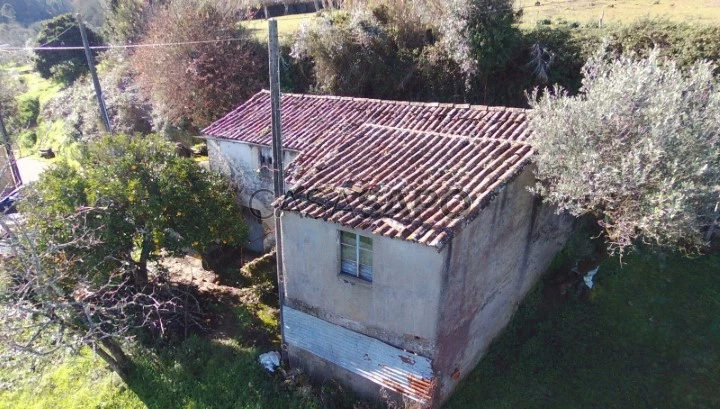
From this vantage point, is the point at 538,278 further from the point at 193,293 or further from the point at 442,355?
the point at 193,293

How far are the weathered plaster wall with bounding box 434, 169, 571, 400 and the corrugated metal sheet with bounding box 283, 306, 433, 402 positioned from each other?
1.92 ft

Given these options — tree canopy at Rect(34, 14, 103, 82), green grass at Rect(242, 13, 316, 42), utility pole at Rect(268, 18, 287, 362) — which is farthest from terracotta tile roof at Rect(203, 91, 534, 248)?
tree canopy at Rect(34, 14, 103, 82)

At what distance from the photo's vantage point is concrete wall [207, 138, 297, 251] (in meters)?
17.3

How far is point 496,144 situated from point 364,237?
13.9 feet

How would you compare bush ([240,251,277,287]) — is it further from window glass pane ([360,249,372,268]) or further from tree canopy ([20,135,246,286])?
window glass pane ([360,249,372,268])

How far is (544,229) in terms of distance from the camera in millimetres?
13523

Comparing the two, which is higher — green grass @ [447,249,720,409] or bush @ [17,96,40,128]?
green grass @ [447,249,720,409]

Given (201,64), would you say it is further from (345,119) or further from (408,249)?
(408,249)

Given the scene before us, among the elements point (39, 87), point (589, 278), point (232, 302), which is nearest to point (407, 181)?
point (589, 278)

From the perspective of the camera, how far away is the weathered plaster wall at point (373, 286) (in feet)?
31.4

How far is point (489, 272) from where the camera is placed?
37.6ft

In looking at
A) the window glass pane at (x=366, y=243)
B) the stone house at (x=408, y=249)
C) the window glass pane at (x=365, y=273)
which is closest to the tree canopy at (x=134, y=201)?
Answer: the stone house at (x=408, y=249)

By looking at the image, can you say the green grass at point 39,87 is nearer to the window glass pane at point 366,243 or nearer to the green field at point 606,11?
the green field at point 606,11

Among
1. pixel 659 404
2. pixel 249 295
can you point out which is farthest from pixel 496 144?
pixel 249 295
